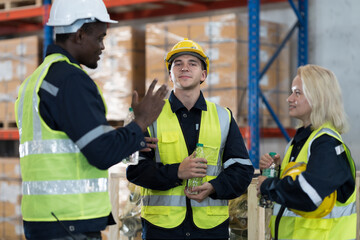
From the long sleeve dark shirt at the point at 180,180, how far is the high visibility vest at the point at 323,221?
0.40m

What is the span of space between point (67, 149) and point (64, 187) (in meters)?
0.16

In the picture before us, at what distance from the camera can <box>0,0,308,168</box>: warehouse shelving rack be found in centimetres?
546

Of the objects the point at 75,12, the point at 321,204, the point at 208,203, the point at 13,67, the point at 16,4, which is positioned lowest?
the point at 208,203

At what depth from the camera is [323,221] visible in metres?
2.57

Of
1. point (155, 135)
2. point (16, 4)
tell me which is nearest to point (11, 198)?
point (16, 4)

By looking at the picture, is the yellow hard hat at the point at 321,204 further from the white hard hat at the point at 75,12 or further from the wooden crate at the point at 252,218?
the wooden crate at the point at 252,218

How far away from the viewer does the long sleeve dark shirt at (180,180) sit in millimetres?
2885

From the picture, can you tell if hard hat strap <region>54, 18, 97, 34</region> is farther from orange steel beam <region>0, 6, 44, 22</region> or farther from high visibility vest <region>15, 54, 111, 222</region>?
orange steel beam <region>0, 6, 44, 22</region>

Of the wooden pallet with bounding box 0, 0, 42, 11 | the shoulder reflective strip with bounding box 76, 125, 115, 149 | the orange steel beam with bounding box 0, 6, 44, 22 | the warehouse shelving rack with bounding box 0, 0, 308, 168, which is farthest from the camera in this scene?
the wooden pallet with bounding box 0, 0, 42, 11

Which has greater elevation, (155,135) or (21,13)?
(21,13)

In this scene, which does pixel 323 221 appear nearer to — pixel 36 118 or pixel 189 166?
pixel 189 166

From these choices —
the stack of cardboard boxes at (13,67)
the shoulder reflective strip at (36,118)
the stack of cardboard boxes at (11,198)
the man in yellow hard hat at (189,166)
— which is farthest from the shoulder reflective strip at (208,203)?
the stack of cardboard boxes at (11,198)

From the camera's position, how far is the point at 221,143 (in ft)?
10.0

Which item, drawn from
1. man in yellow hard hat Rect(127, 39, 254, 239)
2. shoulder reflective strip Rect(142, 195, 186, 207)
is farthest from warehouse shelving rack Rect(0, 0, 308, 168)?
shoulder reflective strip Rect(142, 195, 186, 207)
